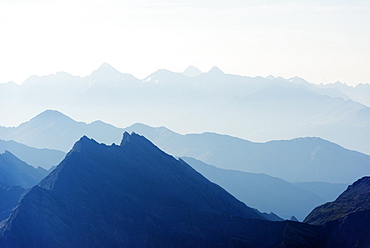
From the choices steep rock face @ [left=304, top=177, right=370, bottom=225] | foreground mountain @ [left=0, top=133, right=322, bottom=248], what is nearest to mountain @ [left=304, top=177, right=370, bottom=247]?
steep rock face @ [left=304, top=177, right=370, bottom=225]

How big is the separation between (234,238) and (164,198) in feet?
97.2

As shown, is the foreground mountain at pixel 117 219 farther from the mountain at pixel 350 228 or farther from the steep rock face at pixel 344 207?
the steep rock face at pixel 344 207

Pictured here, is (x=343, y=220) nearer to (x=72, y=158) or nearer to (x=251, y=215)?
(x=251, y=215)

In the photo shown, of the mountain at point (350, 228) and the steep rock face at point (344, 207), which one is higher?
the steep rock face at point (344, 207)

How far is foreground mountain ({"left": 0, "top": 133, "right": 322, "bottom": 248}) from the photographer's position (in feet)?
507

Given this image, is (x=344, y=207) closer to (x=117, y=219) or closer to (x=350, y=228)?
(x=350, y=228)

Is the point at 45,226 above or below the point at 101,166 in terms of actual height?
below

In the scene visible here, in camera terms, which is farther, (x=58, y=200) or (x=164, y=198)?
(x=164, y=198)

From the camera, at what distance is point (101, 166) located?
18438cm

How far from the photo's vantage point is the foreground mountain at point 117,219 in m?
155

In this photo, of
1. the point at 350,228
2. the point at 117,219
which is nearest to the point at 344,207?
the point at 350,228

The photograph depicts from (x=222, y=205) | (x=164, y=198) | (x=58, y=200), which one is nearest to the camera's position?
(x=58, y=200)

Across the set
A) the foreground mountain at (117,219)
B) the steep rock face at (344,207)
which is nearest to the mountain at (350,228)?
the steep rock face at (344,207)

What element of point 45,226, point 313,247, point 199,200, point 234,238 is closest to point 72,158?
point 45,226
